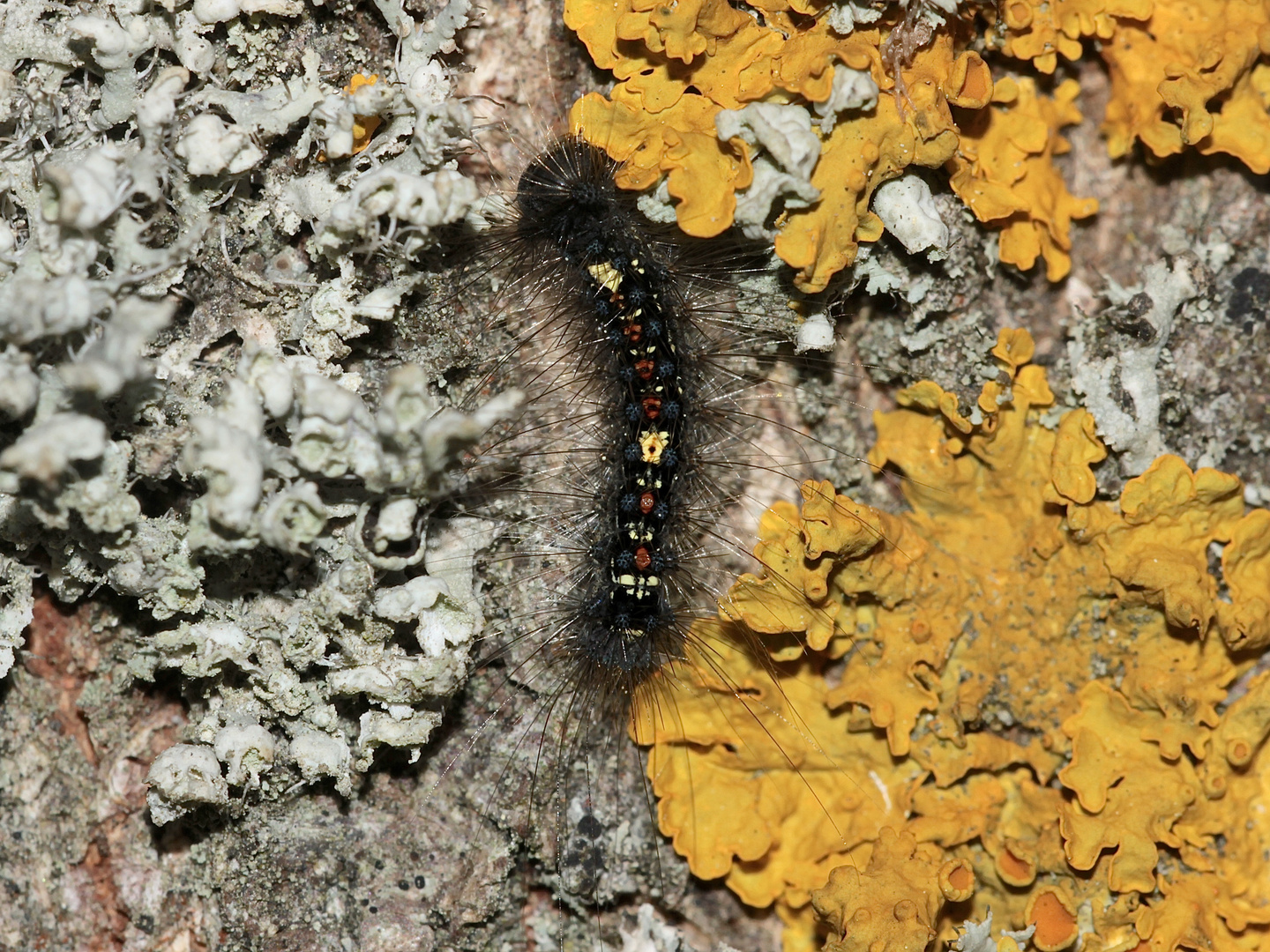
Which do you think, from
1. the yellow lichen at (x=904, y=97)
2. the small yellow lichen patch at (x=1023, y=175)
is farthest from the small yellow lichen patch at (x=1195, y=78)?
the small yellow lichen patch at (x=1023, y=175)

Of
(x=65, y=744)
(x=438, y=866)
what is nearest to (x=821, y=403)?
(x=438, y=866)

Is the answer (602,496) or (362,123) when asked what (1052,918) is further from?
(362,123)

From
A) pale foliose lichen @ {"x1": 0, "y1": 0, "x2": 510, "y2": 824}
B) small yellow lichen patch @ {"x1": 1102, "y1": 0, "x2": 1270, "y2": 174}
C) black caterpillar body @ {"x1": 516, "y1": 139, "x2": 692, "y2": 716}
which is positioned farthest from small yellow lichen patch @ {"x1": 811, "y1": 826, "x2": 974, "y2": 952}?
small yellow lichen patch @ {"x1": 1102, "y1": 0, "x2": 1270, "y2": 174}

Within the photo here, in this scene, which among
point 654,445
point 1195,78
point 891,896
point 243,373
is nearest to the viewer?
point 243,373

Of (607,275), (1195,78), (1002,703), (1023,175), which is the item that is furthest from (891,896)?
(1195,78)

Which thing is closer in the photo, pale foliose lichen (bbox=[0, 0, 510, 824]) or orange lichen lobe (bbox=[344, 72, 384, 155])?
pale foliose lichen (bbox=[0, 0, 510, 824])

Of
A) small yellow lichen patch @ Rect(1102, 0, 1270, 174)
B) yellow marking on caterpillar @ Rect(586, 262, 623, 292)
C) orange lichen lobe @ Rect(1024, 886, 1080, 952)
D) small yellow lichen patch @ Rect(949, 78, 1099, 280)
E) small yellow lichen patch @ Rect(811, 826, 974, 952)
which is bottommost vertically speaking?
orange lichen lobe @ Rect(1024, 886, 1080, 952)

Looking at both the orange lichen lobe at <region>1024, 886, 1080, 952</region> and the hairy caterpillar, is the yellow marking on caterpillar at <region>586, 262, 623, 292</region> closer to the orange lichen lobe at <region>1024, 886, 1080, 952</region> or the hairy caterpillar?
the hairy caterpillar
